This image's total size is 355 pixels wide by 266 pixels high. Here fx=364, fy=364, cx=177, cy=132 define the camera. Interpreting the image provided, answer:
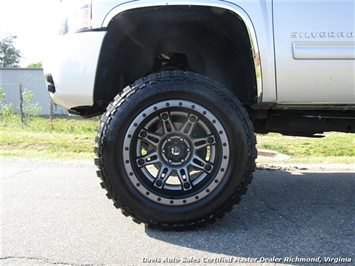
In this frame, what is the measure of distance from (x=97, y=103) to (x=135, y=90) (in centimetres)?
62

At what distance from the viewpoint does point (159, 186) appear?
2.78 m

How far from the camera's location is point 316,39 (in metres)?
2.81

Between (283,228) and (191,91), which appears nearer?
(191,91)

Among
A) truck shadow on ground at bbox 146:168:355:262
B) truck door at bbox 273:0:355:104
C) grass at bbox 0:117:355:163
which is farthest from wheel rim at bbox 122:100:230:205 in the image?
grass at bbox 0:117:355:163

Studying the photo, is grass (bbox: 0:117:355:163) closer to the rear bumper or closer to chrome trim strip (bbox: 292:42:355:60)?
the rear bumper

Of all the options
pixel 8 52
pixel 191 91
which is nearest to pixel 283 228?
pixel 191 91

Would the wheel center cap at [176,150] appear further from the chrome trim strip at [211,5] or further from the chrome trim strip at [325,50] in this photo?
the chrome trim strip at [325,50]

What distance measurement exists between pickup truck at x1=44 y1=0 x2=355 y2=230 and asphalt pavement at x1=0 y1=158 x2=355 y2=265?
0.23 m

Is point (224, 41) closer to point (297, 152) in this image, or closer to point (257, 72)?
point (257, 72)

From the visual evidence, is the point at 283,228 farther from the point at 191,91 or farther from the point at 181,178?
the point at 191,91

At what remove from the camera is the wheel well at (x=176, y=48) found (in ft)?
9.75

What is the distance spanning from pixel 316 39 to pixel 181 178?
1494 millimetres

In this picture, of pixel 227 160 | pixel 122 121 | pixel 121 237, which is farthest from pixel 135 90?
pixel 121 237

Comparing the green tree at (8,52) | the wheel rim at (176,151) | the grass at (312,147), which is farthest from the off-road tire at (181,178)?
the green tree at (8,52)
